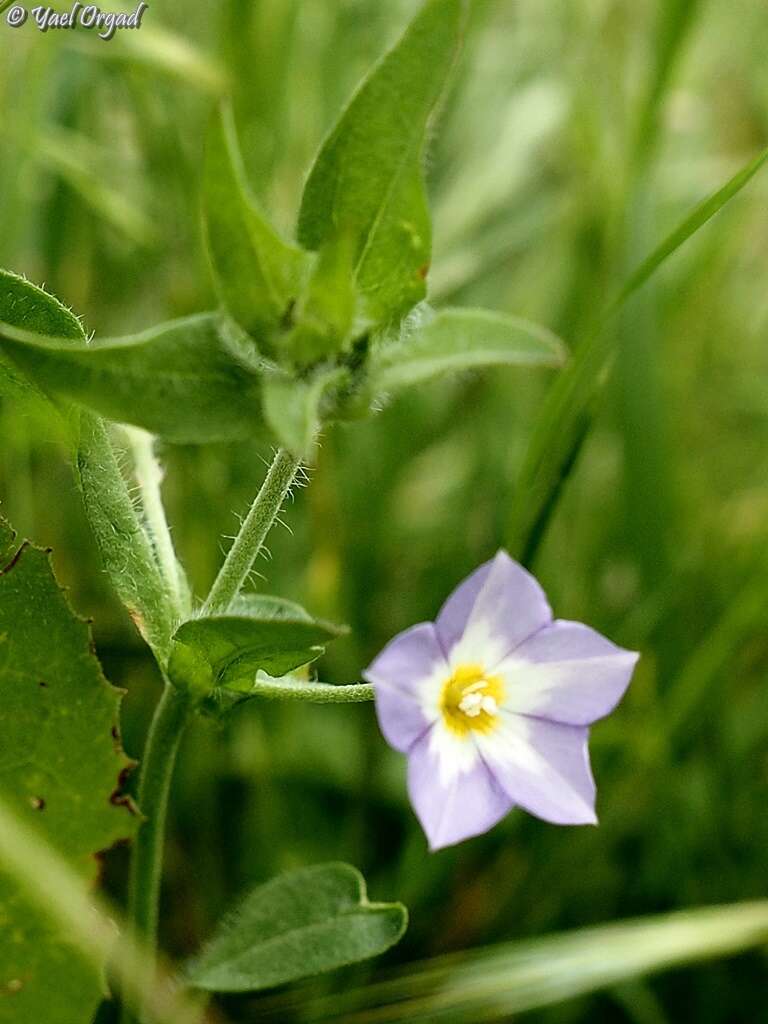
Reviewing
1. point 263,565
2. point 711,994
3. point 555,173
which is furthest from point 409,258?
point 555,173

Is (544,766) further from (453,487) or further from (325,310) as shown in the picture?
(453,487)

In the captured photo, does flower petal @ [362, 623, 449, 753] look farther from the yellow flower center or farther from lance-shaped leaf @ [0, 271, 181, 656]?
lance-shaped leaf @ [0, 271, 181, 656]

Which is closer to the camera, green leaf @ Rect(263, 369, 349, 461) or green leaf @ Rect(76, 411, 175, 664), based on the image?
green leaf @ Rect(263, 369, 349, 461)

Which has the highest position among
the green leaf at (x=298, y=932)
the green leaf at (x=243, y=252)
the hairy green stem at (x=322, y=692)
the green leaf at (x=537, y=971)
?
the green leaf at (x=243, y=252)

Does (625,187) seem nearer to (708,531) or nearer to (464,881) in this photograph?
(708,531)

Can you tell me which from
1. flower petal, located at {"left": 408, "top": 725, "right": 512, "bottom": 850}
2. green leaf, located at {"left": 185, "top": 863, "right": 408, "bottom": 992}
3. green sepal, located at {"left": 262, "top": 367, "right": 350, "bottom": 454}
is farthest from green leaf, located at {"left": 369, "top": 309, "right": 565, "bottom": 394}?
green leaf, located at {"left": 185, "top": 863, "right": 408, "bottom": 992}

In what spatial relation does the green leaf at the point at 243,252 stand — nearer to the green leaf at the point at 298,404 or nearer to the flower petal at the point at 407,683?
the green leaf at the point at 298,404

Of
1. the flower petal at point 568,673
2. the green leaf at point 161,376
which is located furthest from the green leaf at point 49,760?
the flower petal at point 568,673
